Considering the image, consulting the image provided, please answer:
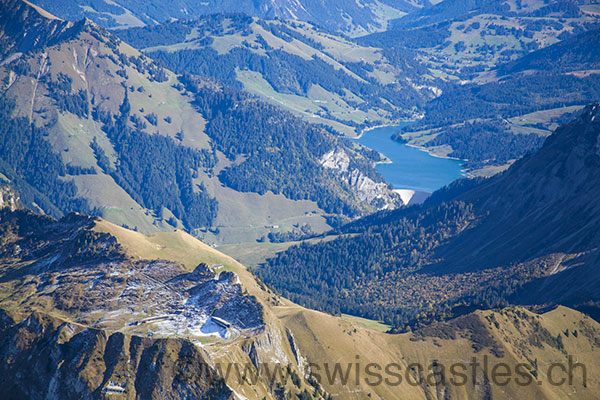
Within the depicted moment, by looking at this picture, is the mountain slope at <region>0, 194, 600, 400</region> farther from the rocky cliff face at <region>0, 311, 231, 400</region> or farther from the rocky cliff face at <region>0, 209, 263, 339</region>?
the rocky cliff face at <region>0, 209, 263, 339</region>

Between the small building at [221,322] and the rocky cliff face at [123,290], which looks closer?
the small building at [221,322]

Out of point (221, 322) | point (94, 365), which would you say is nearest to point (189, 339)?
point (221, 322)

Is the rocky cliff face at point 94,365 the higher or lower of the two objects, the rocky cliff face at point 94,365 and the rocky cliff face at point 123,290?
the lower

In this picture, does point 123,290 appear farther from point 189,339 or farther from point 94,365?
point 94,365

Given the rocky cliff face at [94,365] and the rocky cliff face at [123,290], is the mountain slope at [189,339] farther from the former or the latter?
the rocky cliff face at [123,290]

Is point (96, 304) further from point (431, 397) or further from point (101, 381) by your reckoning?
point (431, 397)

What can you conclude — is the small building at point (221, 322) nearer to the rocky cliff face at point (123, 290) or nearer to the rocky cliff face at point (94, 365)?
the rocky cliff face at point (123, 290)

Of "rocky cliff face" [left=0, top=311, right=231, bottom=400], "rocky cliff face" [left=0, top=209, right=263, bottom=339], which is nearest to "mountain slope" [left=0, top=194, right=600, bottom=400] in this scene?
"rocky cliff face" [left=0, top=311, right=231, bottom=400]

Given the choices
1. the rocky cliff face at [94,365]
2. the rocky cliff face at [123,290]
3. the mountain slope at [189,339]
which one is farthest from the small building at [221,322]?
the rocky cliff face at [94,365]

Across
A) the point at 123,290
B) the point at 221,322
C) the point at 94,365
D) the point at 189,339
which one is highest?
the point at 221,322

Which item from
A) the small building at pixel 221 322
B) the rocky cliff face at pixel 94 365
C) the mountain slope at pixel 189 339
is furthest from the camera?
the small building at pixel 221 322

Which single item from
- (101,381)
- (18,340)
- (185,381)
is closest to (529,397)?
(185,381)

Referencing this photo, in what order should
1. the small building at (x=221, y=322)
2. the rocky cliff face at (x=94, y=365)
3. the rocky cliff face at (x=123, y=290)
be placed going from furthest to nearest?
the rocky cliff face at (x=123, y=290), the small building at (x=221, y=322), the rocky cliff face at (x=94, y=365)
